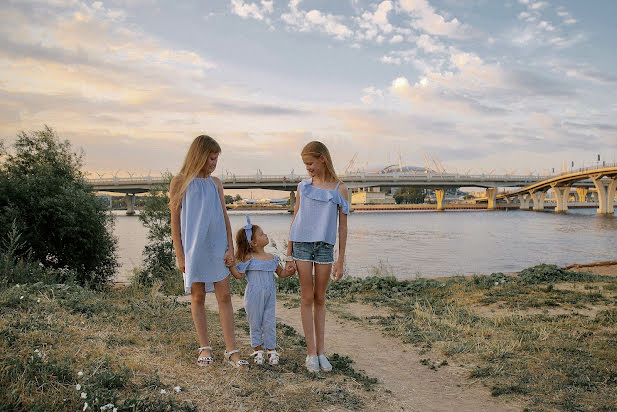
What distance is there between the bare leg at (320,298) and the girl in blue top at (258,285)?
1.03ft

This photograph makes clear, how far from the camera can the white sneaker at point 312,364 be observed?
460cm

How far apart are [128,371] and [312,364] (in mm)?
1781

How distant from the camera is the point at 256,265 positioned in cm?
480

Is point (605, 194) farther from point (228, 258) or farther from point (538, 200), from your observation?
point (228, 258)

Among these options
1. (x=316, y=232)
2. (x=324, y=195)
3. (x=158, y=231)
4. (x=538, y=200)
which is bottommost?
(x=538, y=200)

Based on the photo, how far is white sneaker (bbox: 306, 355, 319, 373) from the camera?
460 cm

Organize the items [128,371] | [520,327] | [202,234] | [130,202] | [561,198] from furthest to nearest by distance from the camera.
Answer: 1. [561,198]
2. [130,202]
3. [520,327]
4. [202,234]
5. [128,371]

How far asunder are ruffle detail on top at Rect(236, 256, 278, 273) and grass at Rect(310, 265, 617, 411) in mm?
2248

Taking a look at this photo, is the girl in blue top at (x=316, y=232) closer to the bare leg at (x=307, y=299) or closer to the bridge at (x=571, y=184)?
the bare leg at (x=307, y=299)

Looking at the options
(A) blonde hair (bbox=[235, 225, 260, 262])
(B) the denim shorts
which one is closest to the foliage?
(A) blonde hair (bbox=[235, 225, 260, 262])

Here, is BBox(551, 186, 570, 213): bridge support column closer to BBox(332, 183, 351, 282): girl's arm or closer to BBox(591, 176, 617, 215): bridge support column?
BBox(591, 176, 617, 215): bridge support column

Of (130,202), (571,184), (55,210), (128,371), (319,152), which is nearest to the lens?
(128,371)

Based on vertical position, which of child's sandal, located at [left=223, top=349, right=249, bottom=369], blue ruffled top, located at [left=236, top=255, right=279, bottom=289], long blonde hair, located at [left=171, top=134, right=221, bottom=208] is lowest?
child's sandal, located at [left=223, top=349, right=249, bottom=369]

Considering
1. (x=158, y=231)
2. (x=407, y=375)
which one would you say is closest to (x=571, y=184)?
(x=158, y=231)
